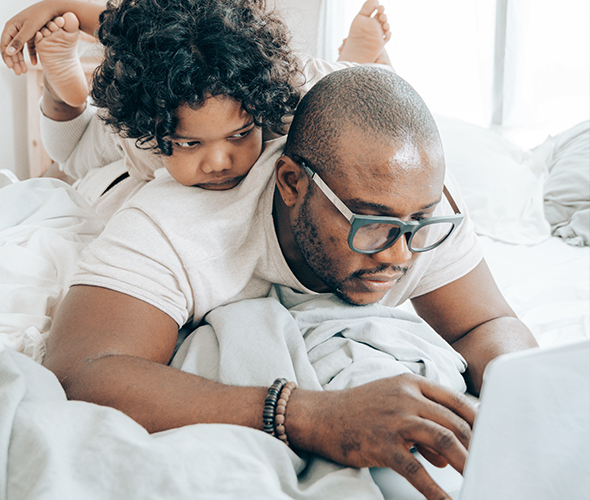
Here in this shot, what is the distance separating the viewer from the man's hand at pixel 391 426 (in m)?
0.61

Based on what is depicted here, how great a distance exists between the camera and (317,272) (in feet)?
3.34

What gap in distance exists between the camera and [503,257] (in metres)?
1.83

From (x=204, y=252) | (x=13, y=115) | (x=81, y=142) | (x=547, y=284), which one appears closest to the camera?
(x=204, y=252)

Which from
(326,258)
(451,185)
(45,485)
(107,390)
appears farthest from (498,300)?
(45,485)

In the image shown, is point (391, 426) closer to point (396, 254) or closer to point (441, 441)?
point (441, 441)

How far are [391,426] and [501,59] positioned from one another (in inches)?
110

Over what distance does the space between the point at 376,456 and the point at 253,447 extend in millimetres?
151

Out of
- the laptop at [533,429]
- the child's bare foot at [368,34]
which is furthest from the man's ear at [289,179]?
the child's bare foot at [368,34]

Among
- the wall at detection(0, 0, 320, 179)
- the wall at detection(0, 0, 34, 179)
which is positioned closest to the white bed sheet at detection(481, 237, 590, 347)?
the wall at detection(0, 0, 320, 179)

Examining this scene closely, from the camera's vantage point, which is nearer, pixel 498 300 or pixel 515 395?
pixel 515 395

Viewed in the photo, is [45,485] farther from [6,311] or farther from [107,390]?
[6,311]

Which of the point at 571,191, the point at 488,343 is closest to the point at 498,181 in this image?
the point at 571,191

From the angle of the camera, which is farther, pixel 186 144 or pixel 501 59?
pixel 501 59

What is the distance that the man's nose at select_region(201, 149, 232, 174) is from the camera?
0.99m
